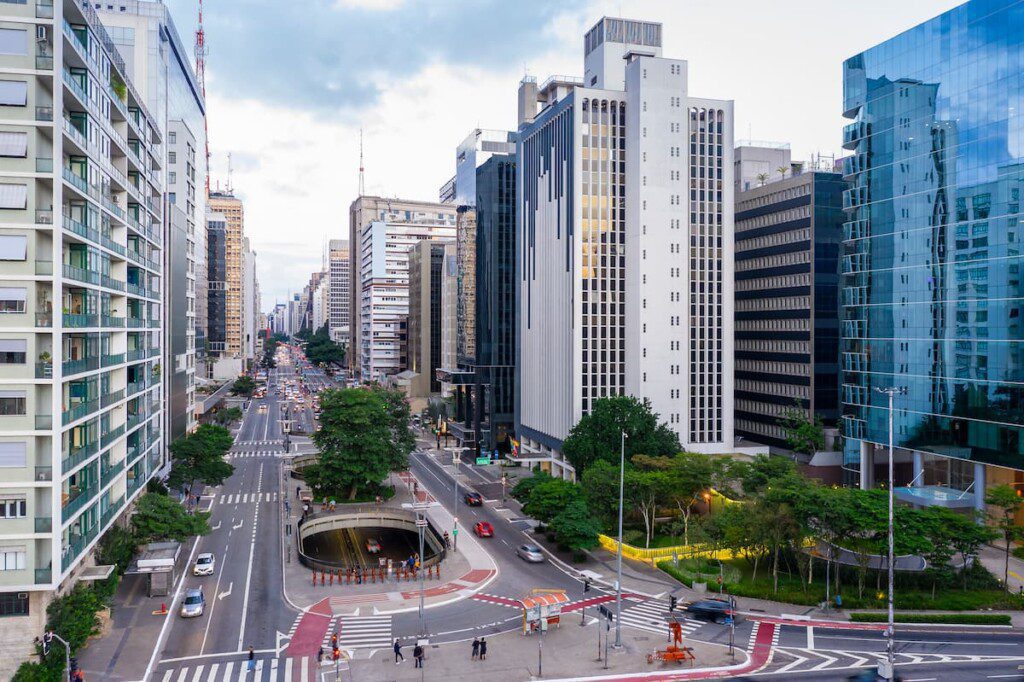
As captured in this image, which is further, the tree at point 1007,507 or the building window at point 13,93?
the tree at point 1007,507

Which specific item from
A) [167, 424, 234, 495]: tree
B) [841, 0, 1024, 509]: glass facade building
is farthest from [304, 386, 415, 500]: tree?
[841, 0, 1024, 509]: glass facade building

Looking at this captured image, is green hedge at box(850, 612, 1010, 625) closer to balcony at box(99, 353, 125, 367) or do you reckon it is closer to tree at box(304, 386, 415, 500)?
tree at box(304, 386, 415, 500)

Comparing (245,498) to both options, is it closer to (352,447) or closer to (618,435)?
(352,447)

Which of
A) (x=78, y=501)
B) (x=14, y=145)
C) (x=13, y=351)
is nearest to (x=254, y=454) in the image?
(x=78, y=501)

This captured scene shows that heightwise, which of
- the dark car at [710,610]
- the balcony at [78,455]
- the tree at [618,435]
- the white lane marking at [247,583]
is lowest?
the white lane marking at [247,583]

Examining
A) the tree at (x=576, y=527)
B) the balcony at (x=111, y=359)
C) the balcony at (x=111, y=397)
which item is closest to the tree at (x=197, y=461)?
the balcony at (x=111, y=397)

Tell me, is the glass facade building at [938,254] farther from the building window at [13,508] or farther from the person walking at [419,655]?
the building window at [13,508]
